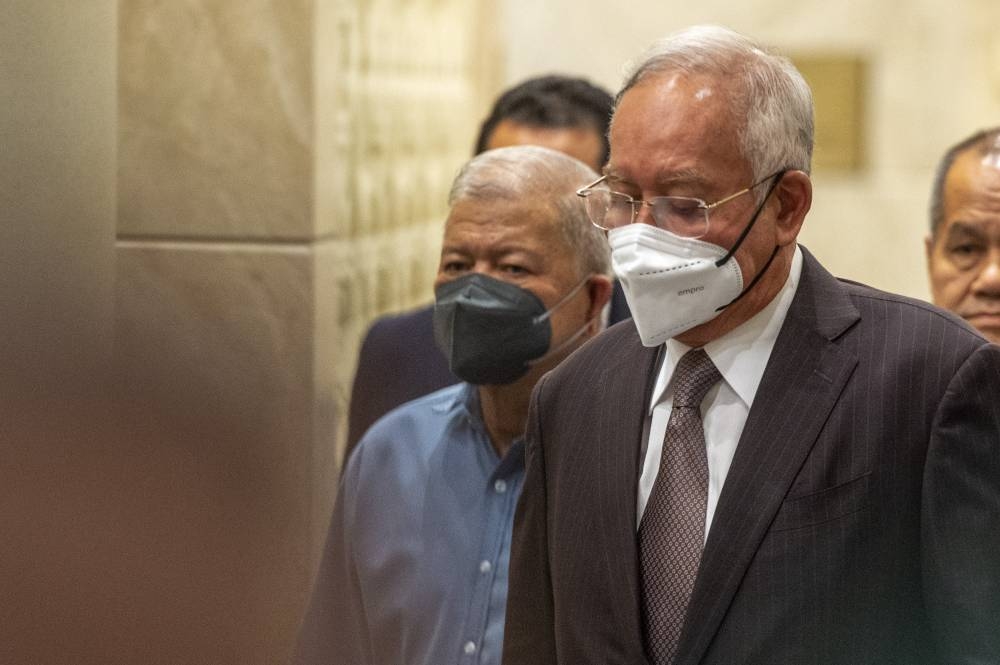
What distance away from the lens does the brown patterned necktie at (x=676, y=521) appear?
1605 millimetres

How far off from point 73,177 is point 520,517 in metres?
1.20

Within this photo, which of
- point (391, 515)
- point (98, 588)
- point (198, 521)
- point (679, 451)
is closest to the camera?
point (98, 588)

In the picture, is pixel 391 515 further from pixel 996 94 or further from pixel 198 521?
pixel 996 94

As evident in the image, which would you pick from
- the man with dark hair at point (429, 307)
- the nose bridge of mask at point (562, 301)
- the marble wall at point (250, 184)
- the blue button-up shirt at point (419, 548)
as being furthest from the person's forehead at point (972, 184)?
the marble wall at point (250, 184)

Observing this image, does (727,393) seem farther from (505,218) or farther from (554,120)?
(554,120)

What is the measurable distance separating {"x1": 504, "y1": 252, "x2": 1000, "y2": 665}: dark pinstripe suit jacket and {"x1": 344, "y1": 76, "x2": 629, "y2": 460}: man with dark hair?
102cm

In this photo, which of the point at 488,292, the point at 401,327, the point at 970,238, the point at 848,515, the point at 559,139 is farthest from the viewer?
the point at 559,139

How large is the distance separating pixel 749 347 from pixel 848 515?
11.4 inches

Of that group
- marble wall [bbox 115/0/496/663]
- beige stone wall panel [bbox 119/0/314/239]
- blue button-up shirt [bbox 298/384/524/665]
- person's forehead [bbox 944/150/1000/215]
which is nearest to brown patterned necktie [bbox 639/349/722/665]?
blue button-up shirt [bbox 298/384/524/665]

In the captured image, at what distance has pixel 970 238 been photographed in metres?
2.77

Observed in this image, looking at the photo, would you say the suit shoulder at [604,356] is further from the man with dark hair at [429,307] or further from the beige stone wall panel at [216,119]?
the beige stone wall panel at [216,119]

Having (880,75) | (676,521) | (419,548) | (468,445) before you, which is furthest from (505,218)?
(880,75)

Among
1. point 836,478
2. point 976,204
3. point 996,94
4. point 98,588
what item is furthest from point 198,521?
point 996,94

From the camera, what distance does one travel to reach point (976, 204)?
2770 millimetres
